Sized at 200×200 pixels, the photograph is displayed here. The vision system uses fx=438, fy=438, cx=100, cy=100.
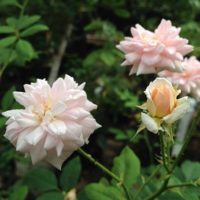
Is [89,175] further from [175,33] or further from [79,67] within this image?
[175,33]

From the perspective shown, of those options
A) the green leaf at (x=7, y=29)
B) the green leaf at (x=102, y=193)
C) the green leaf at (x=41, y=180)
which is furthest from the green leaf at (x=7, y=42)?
the green leaf at (x=102, y=193)

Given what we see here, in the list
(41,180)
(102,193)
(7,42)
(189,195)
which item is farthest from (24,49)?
(189,195)

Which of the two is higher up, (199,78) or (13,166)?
(199,78)

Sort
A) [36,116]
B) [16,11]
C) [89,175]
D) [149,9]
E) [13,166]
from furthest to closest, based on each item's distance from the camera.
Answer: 1. [149,9]
2. [16,11]
3. [89,175]
4. [13,166]
5. [36,116]

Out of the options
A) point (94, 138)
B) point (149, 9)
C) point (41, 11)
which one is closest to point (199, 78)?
point (94, 138)

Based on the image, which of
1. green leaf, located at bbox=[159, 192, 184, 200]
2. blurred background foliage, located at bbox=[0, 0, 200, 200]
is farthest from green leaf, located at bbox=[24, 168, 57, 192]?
blurred background foliage, located at bbox=[0, 0, 200, 200]

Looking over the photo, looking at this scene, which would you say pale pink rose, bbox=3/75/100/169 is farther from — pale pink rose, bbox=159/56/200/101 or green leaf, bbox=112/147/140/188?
pale pink rose, bbox=159/56/200/101
